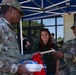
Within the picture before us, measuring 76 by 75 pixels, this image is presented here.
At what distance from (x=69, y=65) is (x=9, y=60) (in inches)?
87.5

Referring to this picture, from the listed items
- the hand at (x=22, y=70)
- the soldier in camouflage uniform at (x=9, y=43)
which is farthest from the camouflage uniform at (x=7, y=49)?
the hand at (x=22, y=70)

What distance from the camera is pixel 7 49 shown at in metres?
2.71

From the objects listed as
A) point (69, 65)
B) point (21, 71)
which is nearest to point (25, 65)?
point (21, 71)

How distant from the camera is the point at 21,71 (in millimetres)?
2670

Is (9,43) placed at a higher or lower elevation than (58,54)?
higher

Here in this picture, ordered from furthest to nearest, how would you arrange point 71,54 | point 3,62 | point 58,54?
1. point 71,54
2. point 58,54
3. point 3,62

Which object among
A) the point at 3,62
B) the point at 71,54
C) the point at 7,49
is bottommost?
the point at 71,54

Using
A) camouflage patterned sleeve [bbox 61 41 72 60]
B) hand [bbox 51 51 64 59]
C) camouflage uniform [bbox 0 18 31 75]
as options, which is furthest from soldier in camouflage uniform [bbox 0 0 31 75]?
camouflage patterned sleeve [bbox 61 41 72 60]

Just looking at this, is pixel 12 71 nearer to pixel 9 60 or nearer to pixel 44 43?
pixel 9 60

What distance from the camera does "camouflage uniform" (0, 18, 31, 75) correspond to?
2612 millimetres

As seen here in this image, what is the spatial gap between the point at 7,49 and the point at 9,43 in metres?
0.07

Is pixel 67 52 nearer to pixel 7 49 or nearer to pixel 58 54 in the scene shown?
pixel 58 54

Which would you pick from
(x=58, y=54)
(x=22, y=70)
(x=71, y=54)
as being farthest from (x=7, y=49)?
(x=71, y=54)

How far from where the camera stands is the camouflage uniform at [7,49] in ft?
8.57
